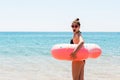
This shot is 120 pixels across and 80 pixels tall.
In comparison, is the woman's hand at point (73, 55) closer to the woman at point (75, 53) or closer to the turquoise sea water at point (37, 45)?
the woman at point (75, 53)

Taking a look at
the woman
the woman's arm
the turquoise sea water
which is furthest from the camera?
the turquoise sea water

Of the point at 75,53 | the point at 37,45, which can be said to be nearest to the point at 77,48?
the point at 75,53

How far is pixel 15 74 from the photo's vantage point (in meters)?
9.55

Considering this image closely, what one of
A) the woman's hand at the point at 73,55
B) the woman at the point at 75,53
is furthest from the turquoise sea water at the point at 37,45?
the woman's hand at the point at 73,55

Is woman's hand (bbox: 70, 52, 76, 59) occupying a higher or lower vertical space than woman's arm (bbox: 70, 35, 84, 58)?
lower

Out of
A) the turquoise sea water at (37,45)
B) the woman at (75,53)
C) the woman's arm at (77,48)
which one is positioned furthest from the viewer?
the turquoise sea water at (37,45)

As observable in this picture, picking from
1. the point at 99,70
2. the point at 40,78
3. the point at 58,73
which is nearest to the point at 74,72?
the point at 40,78

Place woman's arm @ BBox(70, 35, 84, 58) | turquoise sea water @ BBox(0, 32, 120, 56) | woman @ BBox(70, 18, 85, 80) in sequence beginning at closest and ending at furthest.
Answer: woman's arm @ BBox(70, 35, 84, 58), woman @ BBox(70, 18, 85, 80), turquoise sea water @ BBox(0, 32, 120, 56)

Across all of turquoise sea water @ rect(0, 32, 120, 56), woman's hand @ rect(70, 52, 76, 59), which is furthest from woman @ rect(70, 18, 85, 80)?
turquoise sea water @ rect(0, 32, 120, 56)

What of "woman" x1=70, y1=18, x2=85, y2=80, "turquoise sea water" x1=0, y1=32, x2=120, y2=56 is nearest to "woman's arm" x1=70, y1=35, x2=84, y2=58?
"woman" x1=70, y1=18, x2=85, y2=80

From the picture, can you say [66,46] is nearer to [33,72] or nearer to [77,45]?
[77,45]

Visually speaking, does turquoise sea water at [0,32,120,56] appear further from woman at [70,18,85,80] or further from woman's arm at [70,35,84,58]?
woman's arm at [70,35,84,58]

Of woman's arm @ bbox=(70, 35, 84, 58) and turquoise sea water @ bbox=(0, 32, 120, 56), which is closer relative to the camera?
woman's arm @ bbox=(70, 35, 84, 58)

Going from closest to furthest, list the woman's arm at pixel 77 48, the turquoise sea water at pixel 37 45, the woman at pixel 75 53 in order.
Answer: the woman's arm at pixel 77 48 → the woman at pixel 75 53 → the turquoise sea water at pixel 37 45
